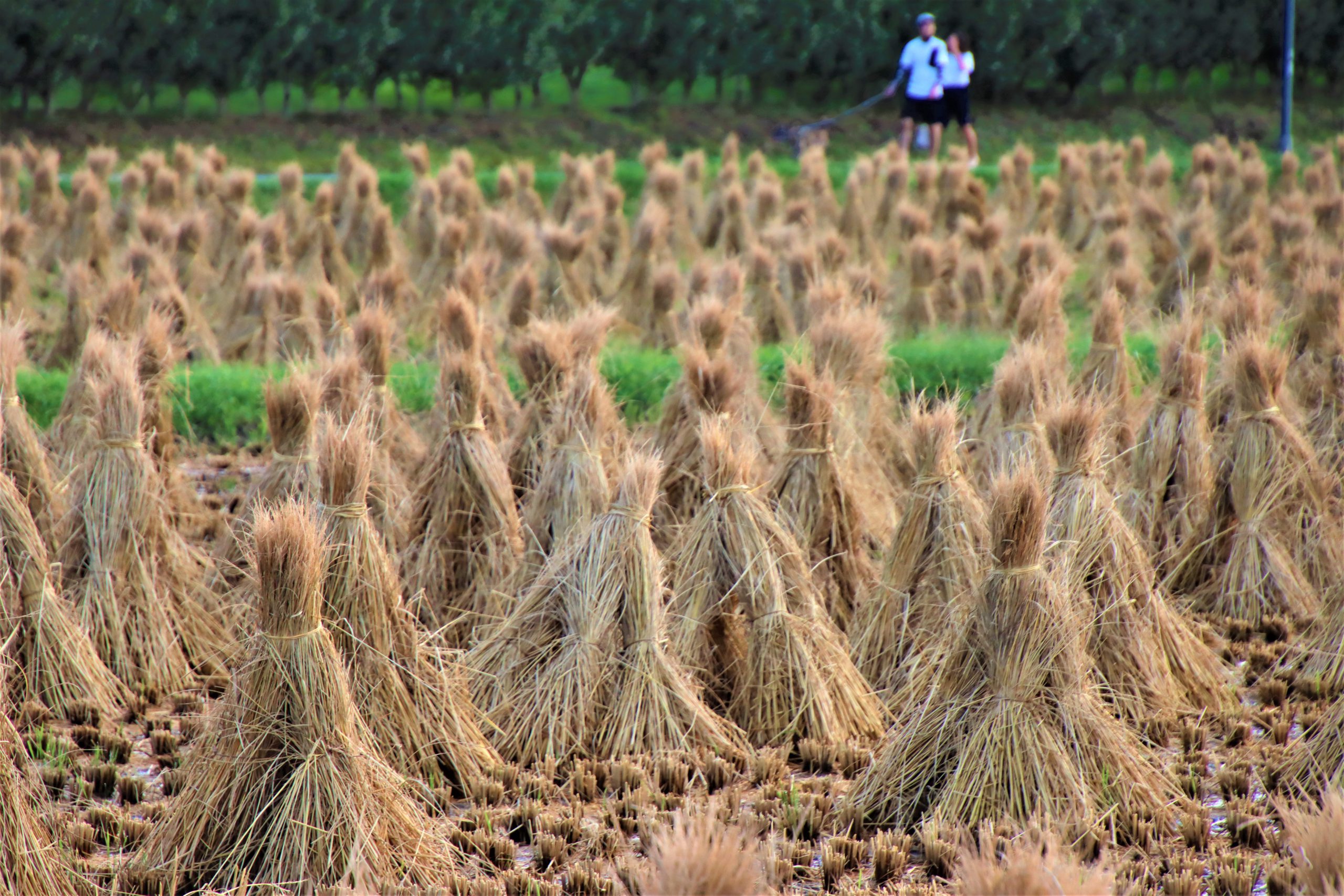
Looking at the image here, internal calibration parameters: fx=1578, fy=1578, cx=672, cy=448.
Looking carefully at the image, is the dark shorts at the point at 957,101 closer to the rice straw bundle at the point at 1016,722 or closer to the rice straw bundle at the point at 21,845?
the rice straw bundle at the point at 1016,722

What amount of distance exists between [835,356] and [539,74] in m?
16.8

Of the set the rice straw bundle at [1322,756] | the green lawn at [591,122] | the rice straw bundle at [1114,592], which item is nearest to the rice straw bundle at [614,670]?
the rice straw bundle at [1114,592]

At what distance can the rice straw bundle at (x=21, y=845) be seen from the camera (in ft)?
11.3

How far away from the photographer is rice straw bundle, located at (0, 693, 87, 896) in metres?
3.44

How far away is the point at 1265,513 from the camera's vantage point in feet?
19.4

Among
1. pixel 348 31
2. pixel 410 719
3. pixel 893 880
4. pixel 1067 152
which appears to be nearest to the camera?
pixel 893 880

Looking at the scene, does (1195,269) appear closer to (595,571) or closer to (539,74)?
(595,571)

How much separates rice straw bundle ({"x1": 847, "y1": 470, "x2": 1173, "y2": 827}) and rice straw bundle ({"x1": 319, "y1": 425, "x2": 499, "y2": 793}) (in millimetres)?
1178

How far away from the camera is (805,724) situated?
4.89 metres

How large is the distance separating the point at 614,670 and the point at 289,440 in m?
1.57

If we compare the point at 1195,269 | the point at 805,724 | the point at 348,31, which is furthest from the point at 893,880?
the point at 348,31

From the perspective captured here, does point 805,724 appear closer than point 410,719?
No

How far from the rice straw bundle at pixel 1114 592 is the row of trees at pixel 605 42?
17.3m

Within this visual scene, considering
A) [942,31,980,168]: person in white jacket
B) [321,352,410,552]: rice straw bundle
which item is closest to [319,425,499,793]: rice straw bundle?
[321,352,410,552]: rice straw bundle
